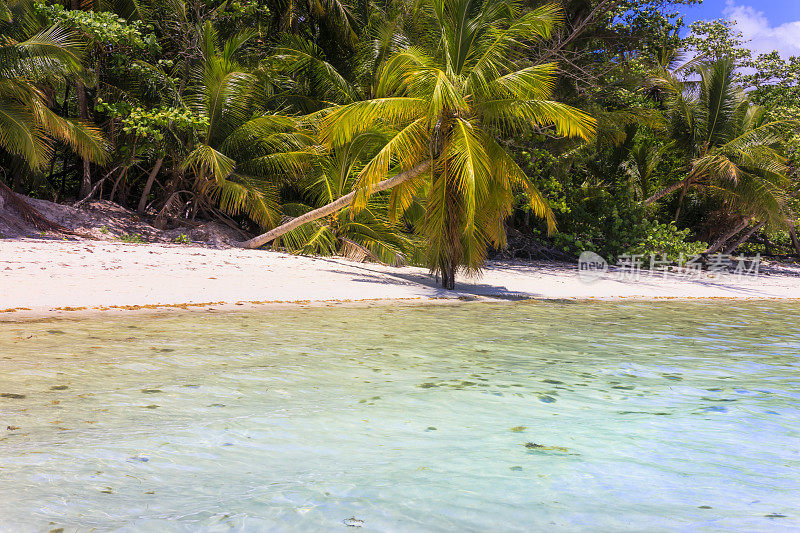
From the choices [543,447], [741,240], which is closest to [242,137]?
[543,447]

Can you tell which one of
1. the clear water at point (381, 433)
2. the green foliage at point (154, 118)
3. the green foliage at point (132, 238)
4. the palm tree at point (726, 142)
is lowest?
the clear water at point (381, 433)

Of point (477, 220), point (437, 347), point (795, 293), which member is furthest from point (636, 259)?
point (437, 347)

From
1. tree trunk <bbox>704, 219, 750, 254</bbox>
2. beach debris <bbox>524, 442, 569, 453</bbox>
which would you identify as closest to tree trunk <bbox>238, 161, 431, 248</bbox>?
beach debris <bbox>524, 442, 569, 453</bbox>

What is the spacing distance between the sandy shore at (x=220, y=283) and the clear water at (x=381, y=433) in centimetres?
156

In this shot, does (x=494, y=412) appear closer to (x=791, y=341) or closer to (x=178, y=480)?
(x=178, y=480)

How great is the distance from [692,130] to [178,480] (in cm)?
1751

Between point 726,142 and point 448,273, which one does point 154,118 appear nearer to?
point 448,273

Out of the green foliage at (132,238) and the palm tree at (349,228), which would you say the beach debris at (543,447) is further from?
the green foliage at (132,238)

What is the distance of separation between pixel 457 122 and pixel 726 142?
10.9 m

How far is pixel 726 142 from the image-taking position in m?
16.4

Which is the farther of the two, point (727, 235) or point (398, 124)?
point (727, 235)

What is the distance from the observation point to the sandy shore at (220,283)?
6.87 meters

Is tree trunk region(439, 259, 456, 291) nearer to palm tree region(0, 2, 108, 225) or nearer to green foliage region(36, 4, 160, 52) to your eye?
palm tree region(0, 2, 108, 225)

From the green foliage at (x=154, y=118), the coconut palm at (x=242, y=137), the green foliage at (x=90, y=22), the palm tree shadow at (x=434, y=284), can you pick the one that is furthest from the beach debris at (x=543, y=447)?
the green foliage at (x=90, y=22)
